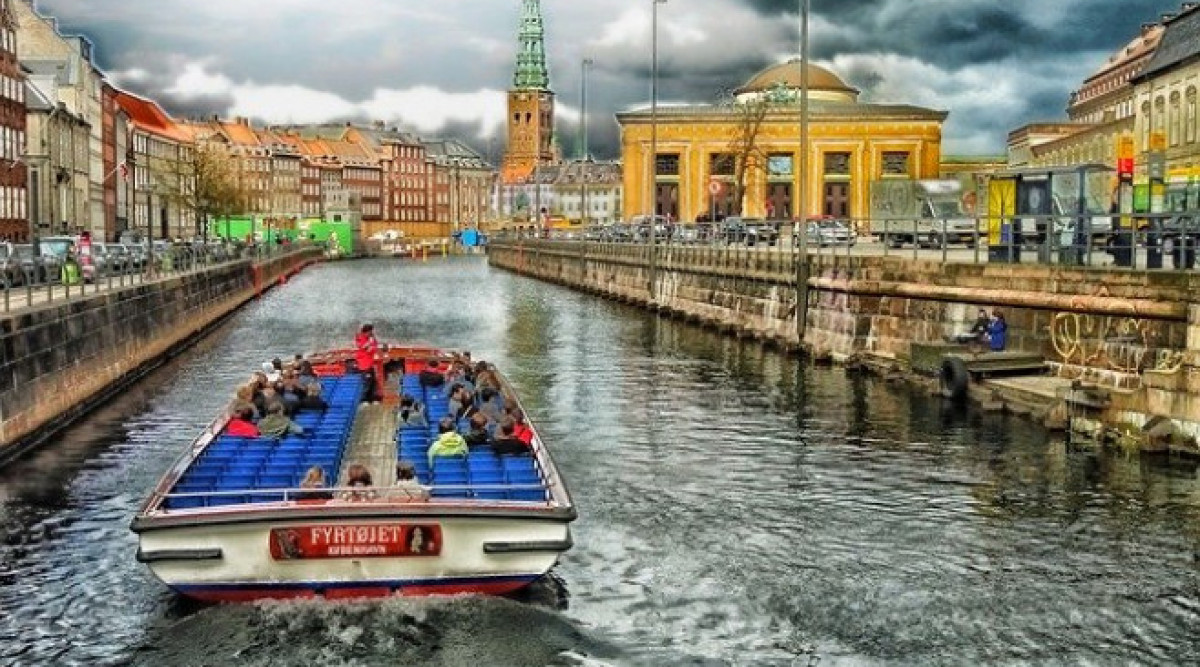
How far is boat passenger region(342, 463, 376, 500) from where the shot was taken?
1597 centimetres

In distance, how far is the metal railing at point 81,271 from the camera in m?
34.3

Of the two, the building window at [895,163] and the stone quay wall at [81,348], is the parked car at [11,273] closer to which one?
the stone quay wall at [81,348]

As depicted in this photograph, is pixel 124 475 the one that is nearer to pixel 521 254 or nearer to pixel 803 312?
pixel 803 312

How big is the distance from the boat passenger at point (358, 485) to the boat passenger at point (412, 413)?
18.2 feet

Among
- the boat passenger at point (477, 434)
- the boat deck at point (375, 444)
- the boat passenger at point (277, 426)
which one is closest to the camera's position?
the boat deck at point (375, 444)

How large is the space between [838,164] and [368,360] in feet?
401

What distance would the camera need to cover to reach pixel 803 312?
4838 centimetres

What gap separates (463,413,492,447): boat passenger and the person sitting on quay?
1722 cm

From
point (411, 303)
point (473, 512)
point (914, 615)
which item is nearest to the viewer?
point (473, 512)

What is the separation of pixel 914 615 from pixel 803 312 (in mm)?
31748

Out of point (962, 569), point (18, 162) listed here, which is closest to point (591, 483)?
point (962, 569)

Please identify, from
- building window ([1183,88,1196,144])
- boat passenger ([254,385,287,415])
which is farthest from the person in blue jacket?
building window ([1183,88,1196,144])

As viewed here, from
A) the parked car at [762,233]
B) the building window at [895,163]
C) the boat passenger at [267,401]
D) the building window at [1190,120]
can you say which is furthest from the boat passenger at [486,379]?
the building window at [895,163]

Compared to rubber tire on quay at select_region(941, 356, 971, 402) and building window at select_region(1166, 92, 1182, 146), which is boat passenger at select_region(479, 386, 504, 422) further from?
building window at select_region(1166, 92, 1182, 146)
